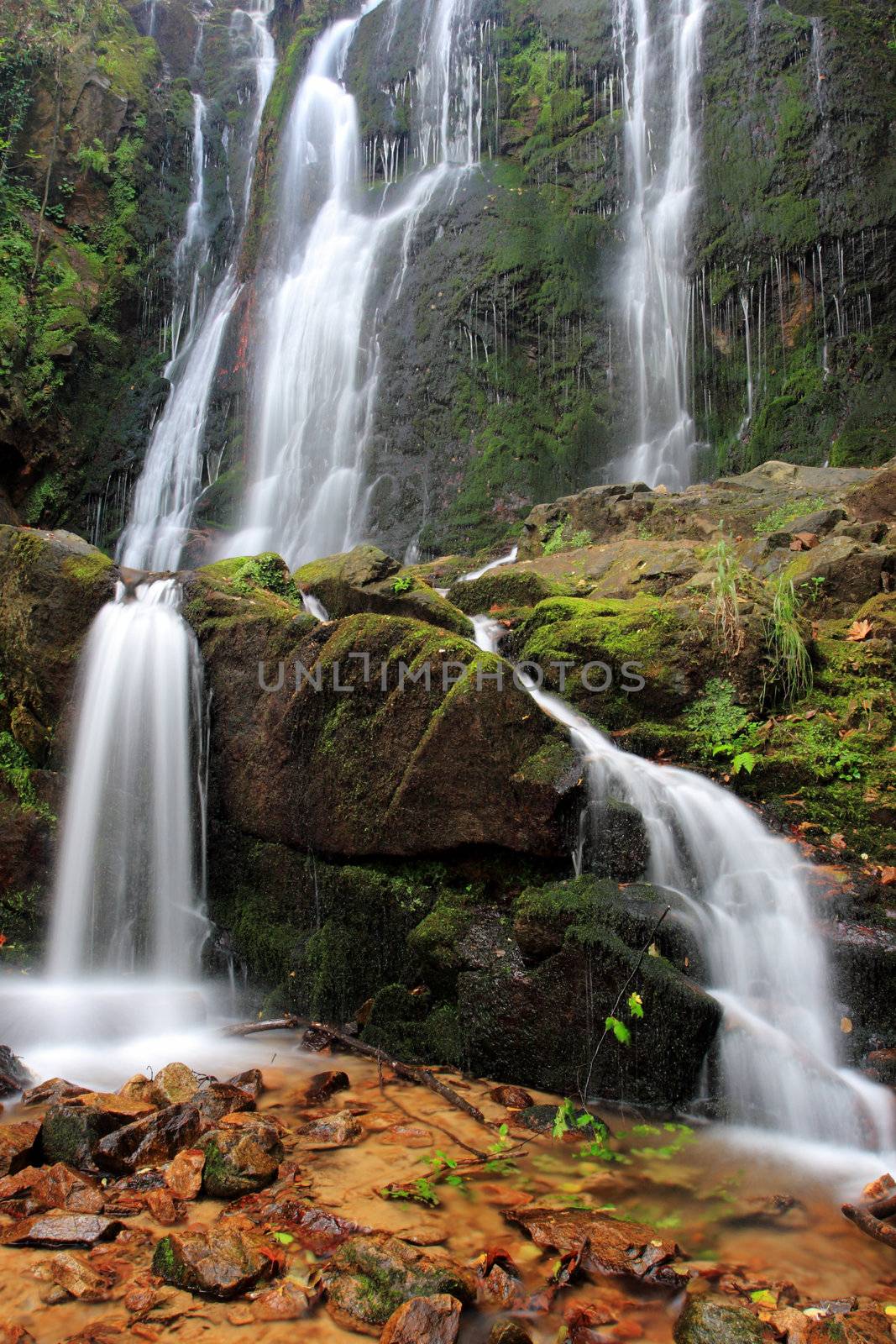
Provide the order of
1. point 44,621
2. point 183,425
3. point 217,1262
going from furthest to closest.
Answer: point 183,425
point 44,621
point 217,1262

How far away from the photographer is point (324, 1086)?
13.7ft

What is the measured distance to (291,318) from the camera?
59.3ft

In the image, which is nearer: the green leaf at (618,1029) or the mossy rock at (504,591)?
the green leaf at (618,1029)

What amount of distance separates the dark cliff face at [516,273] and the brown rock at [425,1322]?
12570 mm

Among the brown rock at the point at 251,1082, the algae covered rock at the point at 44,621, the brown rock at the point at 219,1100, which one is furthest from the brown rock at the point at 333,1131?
the algae covered rock at the point at 44,621

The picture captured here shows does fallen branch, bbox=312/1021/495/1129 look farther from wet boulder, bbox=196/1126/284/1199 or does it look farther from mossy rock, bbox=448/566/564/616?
mossy rock, bbox=448/566/564/616

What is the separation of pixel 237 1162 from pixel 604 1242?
1.41 metres

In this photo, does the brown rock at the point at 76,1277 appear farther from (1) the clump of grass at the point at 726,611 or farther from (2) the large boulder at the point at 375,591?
(1) the clump of grass at the point at 726,611

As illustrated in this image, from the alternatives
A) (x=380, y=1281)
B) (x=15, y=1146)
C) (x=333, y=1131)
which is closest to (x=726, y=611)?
(x=333, y=1131)

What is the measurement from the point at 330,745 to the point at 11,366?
586 inches

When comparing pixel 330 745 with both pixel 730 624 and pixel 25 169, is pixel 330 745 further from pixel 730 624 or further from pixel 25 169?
pixel 25 169

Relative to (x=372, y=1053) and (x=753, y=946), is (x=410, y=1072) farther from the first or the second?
(x=753, y=946)

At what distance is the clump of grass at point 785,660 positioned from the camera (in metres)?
5.99

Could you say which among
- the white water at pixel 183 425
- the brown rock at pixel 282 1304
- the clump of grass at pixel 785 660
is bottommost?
the brown rock at pixel 282 1304
